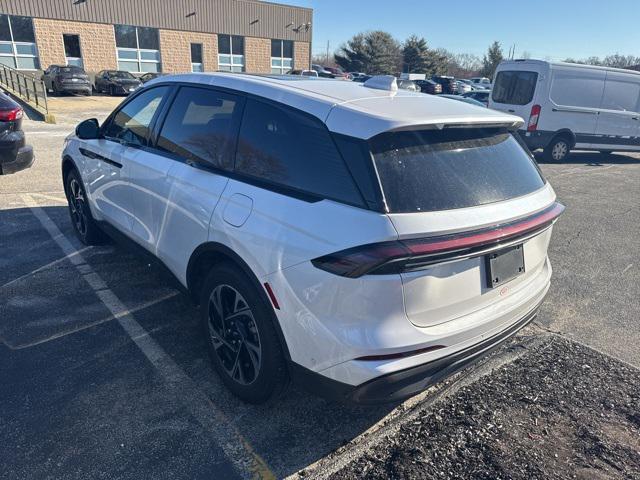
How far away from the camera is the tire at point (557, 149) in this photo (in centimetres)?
1198

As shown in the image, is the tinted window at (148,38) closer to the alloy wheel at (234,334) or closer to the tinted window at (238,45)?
the tinted window at (238,45)

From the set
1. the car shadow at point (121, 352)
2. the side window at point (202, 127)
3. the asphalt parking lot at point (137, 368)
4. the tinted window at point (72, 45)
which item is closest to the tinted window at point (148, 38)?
the tinted window at point (72, 45)

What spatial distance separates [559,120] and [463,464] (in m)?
11.4

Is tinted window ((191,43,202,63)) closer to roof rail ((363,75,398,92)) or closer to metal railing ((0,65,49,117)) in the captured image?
metal railing ((0,65,49,117))

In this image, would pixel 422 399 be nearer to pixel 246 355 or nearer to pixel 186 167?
pixel 246 355

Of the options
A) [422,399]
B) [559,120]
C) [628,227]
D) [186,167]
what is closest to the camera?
[422,399]

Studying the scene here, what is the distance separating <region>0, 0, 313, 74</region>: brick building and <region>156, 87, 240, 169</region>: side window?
28.3 metres

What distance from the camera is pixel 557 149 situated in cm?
1207

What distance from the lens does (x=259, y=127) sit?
2695 millimetres

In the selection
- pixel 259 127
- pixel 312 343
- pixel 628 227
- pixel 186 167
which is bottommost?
pixel 628 227

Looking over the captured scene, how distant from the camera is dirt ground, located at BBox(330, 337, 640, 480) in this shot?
2354 millimetres

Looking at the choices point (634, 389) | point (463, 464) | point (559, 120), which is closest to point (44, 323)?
point (463, 464)

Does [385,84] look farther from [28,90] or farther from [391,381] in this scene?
[28,90]

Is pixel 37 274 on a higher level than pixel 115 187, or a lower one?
lower
